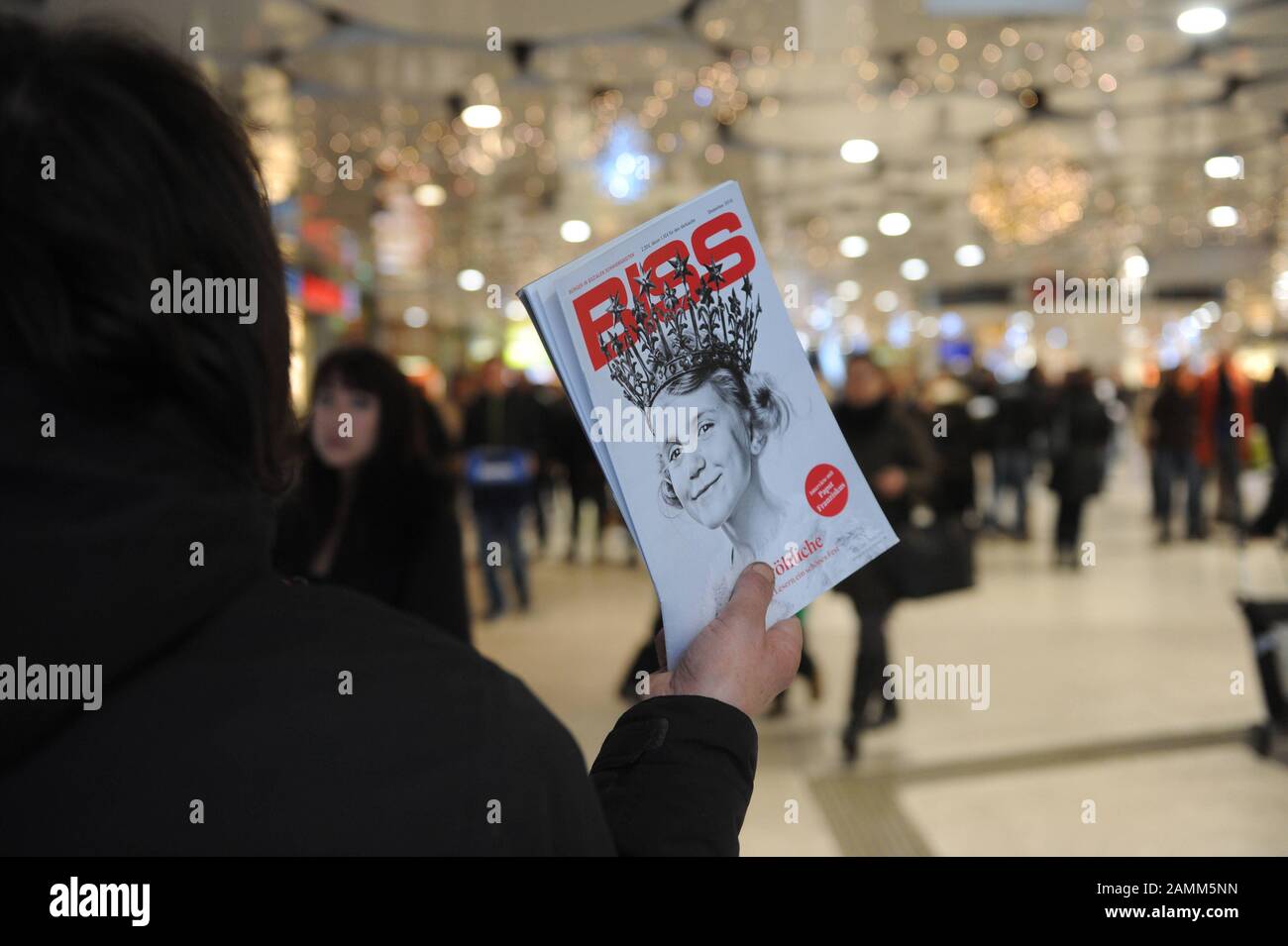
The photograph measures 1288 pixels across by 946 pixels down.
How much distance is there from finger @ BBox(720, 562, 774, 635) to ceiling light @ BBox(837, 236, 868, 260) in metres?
14.8

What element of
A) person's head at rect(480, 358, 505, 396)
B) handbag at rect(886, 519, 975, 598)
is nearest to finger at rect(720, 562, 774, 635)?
handbag at rect(886, 519, 975, 598)

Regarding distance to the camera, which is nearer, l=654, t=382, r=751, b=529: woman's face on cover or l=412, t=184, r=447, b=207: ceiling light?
l=654, t=382, r=751, b=529: woman's face on cover

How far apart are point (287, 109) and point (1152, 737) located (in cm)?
674

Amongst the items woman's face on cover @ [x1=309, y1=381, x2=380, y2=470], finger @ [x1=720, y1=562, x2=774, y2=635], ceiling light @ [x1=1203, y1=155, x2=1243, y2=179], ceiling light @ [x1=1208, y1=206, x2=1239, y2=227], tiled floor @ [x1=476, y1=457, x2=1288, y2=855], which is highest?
ceiling light @ [x1=1208, y1=206, x2=1239, y2=227]

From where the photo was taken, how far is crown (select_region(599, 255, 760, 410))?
3.36ft

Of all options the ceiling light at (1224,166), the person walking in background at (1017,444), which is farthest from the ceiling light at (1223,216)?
the person walking in background at (1017,444)

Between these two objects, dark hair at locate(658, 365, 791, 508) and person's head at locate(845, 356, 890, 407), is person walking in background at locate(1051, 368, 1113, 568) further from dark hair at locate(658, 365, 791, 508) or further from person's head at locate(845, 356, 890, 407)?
dark hair at locate(658, 365, 791, 508)

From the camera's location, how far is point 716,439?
3.46 feet

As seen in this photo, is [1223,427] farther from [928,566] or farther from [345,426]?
[345,426]

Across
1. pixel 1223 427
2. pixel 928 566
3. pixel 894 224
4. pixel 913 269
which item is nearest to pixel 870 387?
pixel 928 566

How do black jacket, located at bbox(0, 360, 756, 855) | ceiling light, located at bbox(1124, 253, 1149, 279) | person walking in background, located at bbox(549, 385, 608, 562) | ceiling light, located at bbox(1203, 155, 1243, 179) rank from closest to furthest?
1. black jacket, located at bbox(0, 360, 756, 855)
2. ceiling light, located at bbox(1203, 155, 1243, 179)
3. person walking in background, located at bbox(549, 385, 608, 562)
4. ceiling light, located at bbox(1124, 253, 1149, 279)

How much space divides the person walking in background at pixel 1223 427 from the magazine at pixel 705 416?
10.4 metres

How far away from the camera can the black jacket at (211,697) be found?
0.63 metres

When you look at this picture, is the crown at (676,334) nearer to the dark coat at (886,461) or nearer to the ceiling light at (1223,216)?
the dark coat at (886,461)
